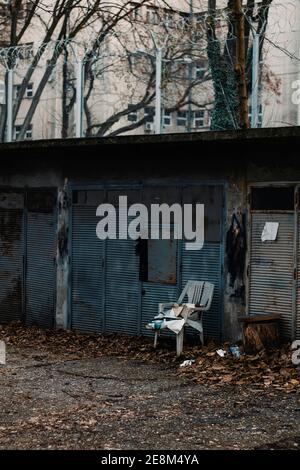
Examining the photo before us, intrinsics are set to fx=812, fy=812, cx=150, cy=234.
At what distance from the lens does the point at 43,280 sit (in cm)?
1452

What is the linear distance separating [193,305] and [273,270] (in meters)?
1.26

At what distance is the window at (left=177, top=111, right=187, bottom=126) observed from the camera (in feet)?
45.9

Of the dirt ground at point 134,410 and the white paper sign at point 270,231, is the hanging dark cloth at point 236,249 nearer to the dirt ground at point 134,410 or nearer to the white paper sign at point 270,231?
the white paper sign at point 270,231

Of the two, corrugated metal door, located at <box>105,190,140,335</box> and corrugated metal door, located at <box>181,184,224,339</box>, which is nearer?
corrugated metal door, located at <box>181,184,224,339</box>

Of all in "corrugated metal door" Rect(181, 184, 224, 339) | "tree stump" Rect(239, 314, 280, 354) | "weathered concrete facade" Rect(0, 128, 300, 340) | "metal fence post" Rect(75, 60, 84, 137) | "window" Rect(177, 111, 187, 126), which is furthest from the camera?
"window" Rect(177, 111, 187, 126)

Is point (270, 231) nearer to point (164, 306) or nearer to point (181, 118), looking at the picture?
point (164, 306)

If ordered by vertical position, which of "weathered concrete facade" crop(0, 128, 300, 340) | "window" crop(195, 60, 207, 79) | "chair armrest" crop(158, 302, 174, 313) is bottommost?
"chair armrest" crop(158, 302, 174, 313)

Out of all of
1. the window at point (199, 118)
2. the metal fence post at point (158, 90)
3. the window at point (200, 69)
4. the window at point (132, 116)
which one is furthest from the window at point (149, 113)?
the metal fence post at point (158, 90)

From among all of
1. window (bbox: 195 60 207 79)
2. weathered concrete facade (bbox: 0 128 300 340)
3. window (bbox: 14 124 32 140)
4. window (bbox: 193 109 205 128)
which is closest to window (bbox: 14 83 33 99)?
window (bbox: 14 124 32 140)

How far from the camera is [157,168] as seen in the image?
1289 cm

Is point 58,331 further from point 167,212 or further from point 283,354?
point 283,354

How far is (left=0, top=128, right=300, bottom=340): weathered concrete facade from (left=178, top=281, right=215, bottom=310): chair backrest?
0.21 meters

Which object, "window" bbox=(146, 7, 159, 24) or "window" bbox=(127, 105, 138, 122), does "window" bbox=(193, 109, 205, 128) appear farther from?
"window" bbox=(146, 7, 159, 24)
